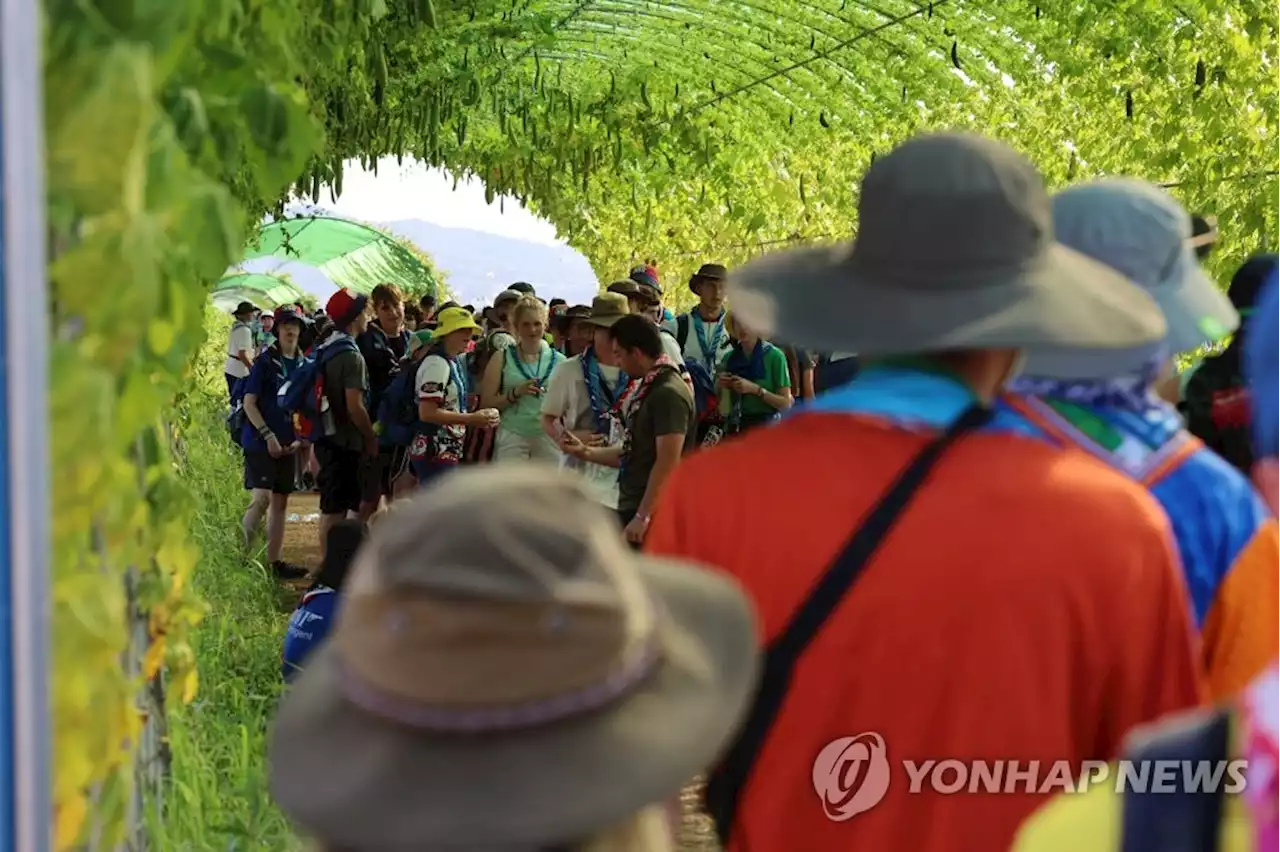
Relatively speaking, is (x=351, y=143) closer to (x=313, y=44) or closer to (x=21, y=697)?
(x=313, y=44)

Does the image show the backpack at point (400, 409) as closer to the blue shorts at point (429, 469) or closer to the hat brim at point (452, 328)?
the blue shorts at point (429, 469)

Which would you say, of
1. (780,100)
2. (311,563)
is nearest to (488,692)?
(311,563)

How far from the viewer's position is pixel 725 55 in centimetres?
1670

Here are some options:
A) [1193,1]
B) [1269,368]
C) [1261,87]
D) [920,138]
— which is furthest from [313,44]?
[1193,1]

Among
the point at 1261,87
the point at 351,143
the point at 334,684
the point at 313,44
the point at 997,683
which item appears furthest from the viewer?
the point at 351,143

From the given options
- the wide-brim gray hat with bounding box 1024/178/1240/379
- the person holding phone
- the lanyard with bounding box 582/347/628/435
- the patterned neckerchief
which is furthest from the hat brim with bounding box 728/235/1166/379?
the person holding phone

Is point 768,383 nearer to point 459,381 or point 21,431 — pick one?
point 459,381

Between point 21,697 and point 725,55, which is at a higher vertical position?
point 21,697

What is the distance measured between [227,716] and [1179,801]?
436 centimetres

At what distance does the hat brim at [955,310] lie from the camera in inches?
73.2

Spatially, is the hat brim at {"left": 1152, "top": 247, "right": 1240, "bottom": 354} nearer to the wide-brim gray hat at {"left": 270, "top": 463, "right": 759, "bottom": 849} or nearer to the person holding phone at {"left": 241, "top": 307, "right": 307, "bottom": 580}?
the wide-brim gray hat at {"left": 270, "top": 463, "right": 759, "bottom": 849}

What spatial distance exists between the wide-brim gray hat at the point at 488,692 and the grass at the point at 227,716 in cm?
211

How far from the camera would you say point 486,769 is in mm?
1211

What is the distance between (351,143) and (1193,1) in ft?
18.3
